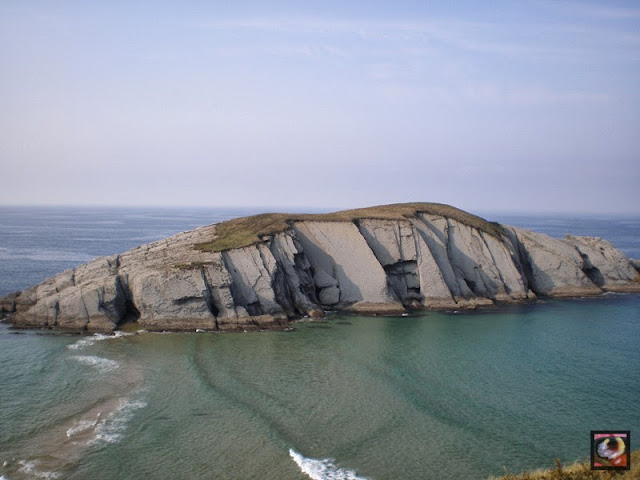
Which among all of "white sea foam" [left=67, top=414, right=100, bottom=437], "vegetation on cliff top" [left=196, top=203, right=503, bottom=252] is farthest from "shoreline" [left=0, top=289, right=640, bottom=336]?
"white sea foam" [left=67, top=414, right=100, bottom=437]

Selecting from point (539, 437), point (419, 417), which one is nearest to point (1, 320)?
point (419, 417)

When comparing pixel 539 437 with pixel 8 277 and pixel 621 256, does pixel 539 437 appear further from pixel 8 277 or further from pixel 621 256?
pixel 8 277

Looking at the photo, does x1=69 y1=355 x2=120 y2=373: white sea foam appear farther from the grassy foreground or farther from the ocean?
the grassy foreground

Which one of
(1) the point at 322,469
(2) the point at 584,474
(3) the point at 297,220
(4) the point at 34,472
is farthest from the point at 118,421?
(3) the point at 297,220

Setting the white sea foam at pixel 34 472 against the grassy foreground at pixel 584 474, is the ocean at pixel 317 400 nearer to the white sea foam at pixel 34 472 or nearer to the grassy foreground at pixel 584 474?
the white sea foam at pixel 34 472

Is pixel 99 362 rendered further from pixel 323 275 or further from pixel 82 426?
pixel 323 275

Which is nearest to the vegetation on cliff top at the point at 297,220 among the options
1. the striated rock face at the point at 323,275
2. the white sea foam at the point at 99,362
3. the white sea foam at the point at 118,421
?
the striated rock face at the point at 323,275

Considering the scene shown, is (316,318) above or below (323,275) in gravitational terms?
below
